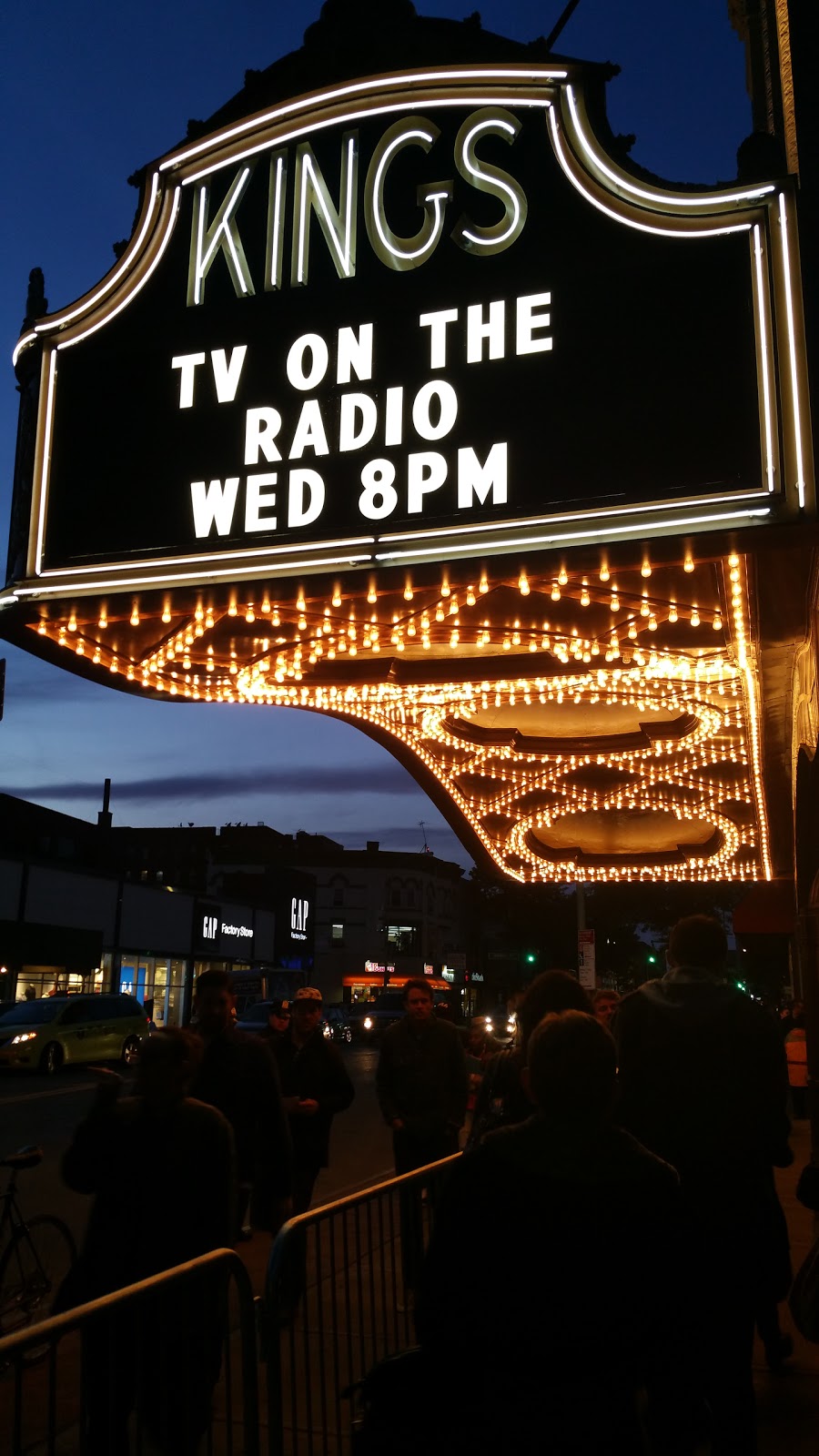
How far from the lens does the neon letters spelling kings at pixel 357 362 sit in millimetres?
6250

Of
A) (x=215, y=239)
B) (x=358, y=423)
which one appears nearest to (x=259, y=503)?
(x=358, y=423)

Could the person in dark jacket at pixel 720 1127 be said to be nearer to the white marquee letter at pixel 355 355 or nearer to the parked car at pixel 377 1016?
the white marquee letter at pixel 355 355

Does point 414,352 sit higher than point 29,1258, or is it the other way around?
point 414,352

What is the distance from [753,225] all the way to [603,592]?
266 cm

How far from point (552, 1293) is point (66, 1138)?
13573mm

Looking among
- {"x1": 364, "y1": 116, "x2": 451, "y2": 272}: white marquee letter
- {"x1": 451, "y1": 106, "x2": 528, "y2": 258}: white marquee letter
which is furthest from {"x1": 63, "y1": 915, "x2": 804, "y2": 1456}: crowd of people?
Answer: {"x1": 364, "y1": 116, "x2": 451, "y2": 272}: white marquee letter

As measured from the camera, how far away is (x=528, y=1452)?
240 centimetres

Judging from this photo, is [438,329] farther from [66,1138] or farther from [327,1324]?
[66,1138]

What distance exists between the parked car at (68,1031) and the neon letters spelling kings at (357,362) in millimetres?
18924

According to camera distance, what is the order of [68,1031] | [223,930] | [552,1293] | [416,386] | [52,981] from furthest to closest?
[223,930] < [52,981] < [68,1031] < [416,386] < [552,1293]

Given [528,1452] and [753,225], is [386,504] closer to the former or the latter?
[753,225]

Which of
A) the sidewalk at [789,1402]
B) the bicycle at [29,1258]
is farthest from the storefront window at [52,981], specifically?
the sidewalk at [789,1402]

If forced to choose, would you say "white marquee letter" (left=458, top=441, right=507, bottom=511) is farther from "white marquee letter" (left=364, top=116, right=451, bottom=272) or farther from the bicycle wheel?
the bicycle wheel

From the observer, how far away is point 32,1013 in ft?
81.5
